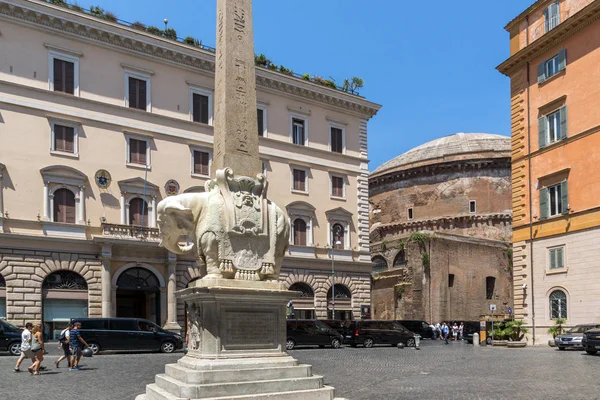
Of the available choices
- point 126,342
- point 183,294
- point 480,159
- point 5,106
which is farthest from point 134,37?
point 480,159

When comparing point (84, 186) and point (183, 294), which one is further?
point (84, 186)

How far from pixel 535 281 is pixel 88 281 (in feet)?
60.2

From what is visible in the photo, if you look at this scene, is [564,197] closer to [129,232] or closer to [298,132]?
[298,132]

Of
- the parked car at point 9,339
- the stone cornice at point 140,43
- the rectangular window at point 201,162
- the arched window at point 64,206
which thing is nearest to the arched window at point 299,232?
the rectangular window at point 201,162

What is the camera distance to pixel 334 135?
3544 centimetres

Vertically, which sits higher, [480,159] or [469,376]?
[480,159]

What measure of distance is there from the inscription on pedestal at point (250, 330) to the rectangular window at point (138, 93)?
22083 millimetres

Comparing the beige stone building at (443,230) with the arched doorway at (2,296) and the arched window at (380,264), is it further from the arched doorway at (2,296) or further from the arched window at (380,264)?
the arched doorway at (2,296)

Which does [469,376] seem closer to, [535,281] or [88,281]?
[535,281]

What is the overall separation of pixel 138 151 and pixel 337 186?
1101 cm

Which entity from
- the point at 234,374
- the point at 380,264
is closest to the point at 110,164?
the point at 234,374

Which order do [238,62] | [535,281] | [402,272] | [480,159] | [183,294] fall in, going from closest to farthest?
[183,294] < [238,62] < [535,281] < [402,272] < [480,159]

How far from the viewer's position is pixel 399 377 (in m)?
14.7

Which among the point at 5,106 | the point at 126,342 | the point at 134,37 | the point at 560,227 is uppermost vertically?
the point at 134,37
